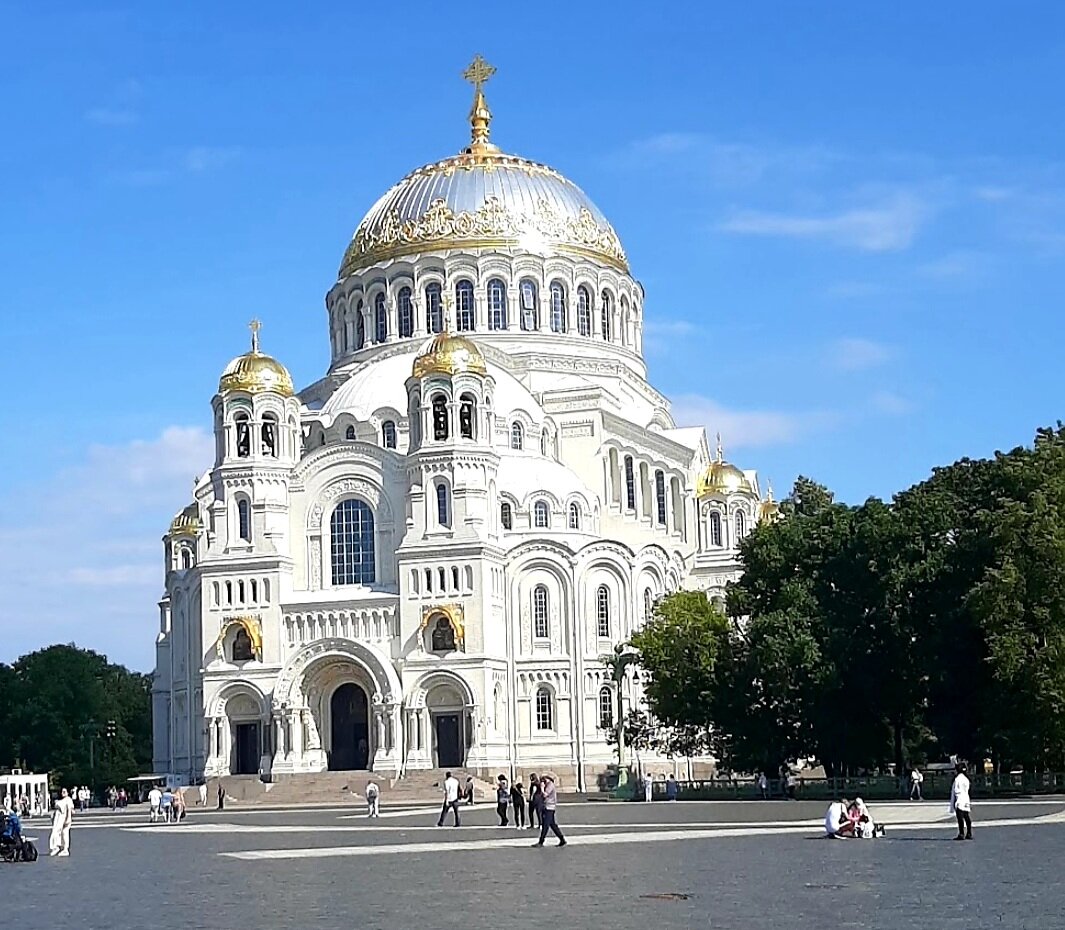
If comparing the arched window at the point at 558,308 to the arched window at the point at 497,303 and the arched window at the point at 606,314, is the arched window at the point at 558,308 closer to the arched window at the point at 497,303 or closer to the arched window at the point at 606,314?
the arched window at the point at 497,303

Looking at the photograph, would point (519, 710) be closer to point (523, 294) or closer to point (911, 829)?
point (523, 294)

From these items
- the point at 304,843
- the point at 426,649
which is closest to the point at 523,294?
the point at 426,649

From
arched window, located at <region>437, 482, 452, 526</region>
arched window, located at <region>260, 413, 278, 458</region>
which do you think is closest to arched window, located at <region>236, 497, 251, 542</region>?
arched window, located at <region>260, 413, 278, 458</region>

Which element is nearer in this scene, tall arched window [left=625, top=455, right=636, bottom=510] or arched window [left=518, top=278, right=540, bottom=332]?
tall arched window [left=625, top=455, right=636, bottom=510]

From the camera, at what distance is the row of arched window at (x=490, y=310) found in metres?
78.7

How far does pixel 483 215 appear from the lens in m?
79.4

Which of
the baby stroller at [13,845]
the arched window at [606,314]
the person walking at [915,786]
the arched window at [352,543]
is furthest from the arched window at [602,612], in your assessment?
the baby stroller at [13,845]

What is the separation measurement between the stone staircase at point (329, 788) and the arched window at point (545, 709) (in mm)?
4107

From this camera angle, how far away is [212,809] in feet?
199

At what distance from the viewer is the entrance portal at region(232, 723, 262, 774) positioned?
6675 cm

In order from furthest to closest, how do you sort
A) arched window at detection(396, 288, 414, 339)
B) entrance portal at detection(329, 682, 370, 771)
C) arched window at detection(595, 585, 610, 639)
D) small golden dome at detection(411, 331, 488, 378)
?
arched window at detection(396, 288, 414, 339) < arched window at detection(595, 585, 610, 639) < small golden dome at detection(411, 331, 488, 378) < entrance portal at detection(329, 682, 370, 771)

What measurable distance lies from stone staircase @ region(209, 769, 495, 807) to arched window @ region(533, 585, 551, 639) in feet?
22.0

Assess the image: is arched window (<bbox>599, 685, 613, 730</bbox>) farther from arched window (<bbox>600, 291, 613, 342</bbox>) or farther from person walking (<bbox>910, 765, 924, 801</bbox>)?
person walking (<bbox>910, 765, 924, 801</bbox>)

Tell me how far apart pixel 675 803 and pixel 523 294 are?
33822 millimetres
